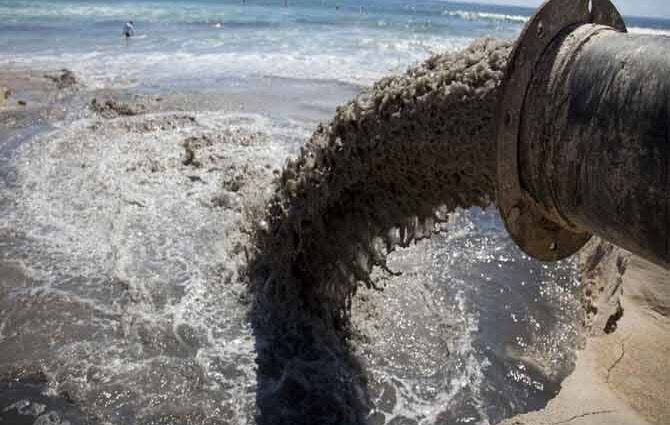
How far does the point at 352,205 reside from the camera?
3561mm

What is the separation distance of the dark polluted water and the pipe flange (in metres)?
0.34

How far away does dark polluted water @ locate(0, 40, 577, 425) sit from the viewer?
3004mm

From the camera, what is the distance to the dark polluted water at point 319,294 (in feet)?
9.86

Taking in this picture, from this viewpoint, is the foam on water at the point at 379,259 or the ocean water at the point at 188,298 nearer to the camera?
the foam on water at the point at 379,259

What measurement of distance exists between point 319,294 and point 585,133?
277 cm

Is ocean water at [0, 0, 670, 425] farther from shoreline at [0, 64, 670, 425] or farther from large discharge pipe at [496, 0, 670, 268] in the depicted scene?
large discharge pipe at [496, 0, 670, 268]

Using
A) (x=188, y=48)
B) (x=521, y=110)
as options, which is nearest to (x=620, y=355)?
(x=521, y=110)

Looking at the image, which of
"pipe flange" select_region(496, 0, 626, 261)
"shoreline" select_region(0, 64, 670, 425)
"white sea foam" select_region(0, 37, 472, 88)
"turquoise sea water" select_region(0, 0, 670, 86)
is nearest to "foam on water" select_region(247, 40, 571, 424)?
"shoreline" select_region(0, 64, 670, 425)

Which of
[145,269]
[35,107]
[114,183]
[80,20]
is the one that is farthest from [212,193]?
[80,20]

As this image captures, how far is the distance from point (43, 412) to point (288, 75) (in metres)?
12.4

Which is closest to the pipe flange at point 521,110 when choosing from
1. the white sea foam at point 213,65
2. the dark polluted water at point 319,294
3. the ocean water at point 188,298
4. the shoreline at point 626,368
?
the dark polluted water at point 319,294

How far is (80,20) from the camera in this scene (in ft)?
88.6

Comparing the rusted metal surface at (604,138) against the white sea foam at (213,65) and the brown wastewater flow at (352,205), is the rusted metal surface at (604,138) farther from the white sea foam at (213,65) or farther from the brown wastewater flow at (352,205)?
the white sea foam at (213,65)

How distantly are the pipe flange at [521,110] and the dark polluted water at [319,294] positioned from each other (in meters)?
0.34
